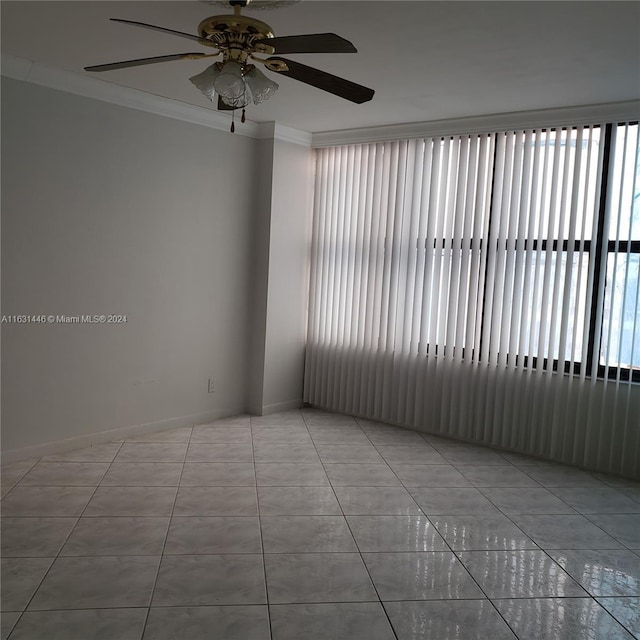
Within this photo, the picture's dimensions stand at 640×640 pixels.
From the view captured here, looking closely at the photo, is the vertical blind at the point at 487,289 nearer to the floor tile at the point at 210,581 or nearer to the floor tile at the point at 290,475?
the floor tile at the point at 290,475

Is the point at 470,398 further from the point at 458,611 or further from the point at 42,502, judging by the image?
the point at 42,502

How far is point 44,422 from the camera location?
455 cm

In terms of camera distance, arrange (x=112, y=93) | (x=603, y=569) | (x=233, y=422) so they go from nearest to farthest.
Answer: (x=603, y=569)
(x=112, y=93)
(x=233, y=422)

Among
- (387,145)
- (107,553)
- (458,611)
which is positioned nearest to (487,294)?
(387,145)

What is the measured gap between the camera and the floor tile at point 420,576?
2939 millimetres

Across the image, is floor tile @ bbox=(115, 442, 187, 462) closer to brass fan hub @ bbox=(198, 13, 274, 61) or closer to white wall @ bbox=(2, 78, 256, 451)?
white wall @ bbox=(2, 78, 256, 451)

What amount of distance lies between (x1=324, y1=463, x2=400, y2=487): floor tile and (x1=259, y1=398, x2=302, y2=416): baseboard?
1485 mm

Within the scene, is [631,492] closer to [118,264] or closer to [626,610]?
[626,610]

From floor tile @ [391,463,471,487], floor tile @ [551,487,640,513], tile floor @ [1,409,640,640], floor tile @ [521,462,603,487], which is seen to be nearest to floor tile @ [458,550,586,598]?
tile floor @ [1,409,640,640]

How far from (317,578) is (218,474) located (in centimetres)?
155

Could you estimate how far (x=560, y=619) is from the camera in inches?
109

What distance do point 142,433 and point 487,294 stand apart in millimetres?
3054

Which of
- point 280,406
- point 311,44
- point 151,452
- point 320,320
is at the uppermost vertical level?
point 311,44

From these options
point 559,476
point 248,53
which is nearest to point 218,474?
point 559,476
